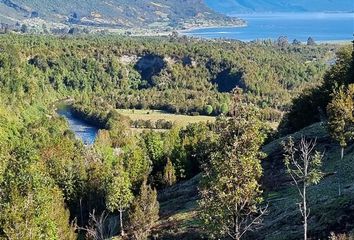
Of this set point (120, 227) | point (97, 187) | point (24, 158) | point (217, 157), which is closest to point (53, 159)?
point (97, 187)

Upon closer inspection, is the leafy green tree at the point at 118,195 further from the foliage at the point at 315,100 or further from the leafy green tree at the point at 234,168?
Answer: the foliage at the point at 315,100

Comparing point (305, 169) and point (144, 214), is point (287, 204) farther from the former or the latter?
point (305, 169)

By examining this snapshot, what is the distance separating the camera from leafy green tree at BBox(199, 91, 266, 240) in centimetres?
3212

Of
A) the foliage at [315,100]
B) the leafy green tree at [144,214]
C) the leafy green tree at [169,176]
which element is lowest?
the leafy green tree at [169,176]

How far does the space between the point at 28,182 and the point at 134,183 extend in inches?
1778

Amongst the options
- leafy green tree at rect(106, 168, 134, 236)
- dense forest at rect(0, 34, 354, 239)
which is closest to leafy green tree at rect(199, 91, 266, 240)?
dense forest at rect(0, 34, 354, 239)

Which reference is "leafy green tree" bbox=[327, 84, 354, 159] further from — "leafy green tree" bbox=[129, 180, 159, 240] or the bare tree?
"leafy green tree" bbox=[129, 180, 159, 240]

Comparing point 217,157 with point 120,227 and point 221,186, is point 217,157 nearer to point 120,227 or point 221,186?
point 221,186

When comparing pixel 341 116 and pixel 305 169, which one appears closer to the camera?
pixel 305 169

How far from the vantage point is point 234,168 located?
32.2 meters

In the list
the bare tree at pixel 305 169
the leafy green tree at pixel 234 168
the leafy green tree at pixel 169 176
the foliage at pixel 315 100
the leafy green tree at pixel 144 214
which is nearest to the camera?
the leafy green tree at pixel 234 168

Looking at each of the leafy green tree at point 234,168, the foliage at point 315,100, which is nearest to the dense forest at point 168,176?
the leafy green tree at point 234,168

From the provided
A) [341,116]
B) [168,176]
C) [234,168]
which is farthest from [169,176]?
[234,168]

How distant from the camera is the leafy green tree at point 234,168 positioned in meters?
32.1
